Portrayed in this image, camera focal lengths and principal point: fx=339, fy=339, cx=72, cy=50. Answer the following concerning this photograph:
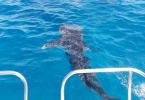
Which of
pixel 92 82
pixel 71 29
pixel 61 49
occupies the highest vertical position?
pixel 71 29

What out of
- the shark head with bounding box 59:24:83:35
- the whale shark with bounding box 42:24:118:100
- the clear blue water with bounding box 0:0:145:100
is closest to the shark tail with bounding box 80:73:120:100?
the whale shark with bounding box 42:24:118:100

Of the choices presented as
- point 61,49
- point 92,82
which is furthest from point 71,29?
point 92,82

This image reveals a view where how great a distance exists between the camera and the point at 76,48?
31.9 ft

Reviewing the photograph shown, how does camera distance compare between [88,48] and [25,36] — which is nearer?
[88,48]

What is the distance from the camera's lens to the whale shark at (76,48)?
7827 mm

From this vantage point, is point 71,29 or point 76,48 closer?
point 76,48

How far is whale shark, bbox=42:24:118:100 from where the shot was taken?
25.7 ft

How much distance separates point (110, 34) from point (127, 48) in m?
1.05

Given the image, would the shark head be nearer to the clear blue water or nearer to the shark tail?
the clear blue water

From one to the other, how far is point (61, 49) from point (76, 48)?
1.46 feet

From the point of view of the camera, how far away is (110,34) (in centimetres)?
1086

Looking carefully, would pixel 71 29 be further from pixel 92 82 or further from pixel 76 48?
pixel 92 82

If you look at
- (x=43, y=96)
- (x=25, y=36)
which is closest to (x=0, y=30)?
(x=25, y=36)

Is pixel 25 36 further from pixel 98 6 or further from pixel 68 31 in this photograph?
pixel 98 6
